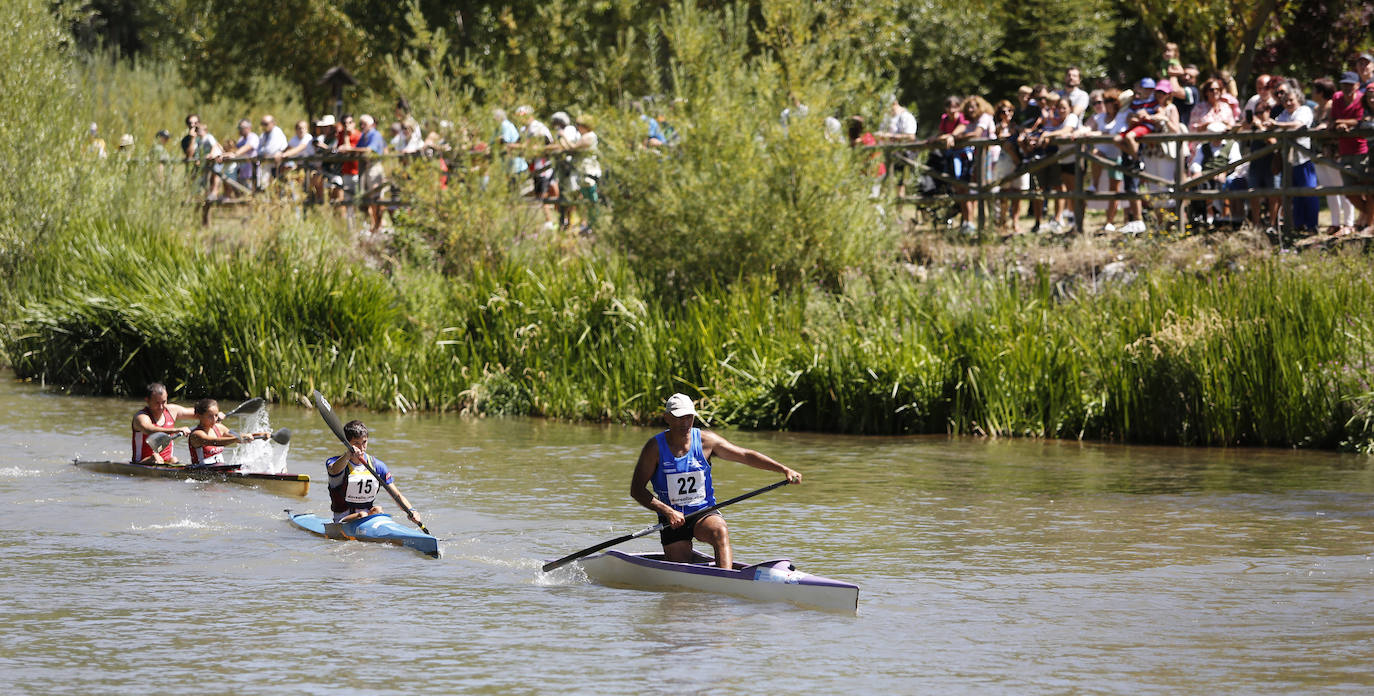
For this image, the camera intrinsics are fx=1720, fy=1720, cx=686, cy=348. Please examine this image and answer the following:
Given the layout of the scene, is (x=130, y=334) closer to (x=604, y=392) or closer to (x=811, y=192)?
(x=604, y=392)

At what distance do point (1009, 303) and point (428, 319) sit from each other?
7222 mm

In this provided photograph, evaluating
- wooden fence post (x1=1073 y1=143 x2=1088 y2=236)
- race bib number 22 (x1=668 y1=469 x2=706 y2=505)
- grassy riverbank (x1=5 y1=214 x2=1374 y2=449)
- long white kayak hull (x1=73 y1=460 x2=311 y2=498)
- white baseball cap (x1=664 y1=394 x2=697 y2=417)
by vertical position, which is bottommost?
long white kayak hull (x1=73 y1=460 x2=311 y2=498)

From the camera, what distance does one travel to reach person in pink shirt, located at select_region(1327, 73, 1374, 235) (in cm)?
1889

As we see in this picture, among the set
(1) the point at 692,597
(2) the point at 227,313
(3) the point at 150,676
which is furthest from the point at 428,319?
(3) the point at 150,676

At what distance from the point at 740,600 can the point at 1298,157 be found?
11195mm

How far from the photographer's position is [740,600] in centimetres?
1127

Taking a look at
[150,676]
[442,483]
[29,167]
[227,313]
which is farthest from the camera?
[29,167]

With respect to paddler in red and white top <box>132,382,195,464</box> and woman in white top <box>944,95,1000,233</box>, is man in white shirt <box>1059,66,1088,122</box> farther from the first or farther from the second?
paddler in red and white top <box>132,382,195,464</box>

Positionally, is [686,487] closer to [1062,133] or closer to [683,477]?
[683,477]

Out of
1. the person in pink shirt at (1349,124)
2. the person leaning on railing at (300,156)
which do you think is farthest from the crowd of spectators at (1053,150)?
the person leaning on railing at (300,156)

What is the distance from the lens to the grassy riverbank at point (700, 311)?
57.9 ft

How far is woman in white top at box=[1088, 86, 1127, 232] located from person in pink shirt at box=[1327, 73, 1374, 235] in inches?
104

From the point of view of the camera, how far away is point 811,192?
67.3ft

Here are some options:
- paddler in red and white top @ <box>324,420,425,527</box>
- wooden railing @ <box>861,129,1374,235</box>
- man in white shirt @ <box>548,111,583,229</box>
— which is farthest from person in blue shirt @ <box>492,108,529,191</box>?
paddler in red and white top @ <box>324,420,425,527</box>
